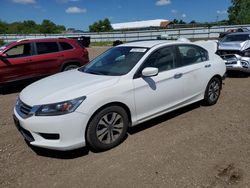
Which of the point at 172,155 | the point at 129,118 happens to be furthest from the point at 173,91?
the point at 172,155

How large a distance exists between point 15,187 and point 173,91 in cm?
296

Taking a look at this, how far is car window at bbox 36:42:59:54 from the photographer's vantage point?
833cm

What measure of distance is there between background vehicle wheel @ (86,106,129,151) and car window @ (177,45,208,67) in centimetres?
167

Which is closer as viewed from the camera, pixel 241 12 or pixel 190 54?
pixel 190 54

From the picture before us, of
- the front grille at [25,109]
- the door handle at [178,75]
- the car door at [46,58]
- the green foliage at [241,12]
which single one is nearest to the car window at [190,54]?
the door handle at [178,75]

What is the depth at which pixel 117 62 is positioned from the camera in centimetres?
462

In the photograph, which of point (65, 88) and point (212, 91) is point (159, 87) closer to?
point (65, 88)

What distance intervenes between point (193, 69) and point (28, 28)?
94866 mm

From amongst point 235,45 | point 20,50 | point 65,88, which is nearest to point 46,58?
point 20,50

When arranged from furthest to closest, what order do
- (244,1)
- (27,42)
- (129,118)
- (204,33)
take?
(244,1) → (204,33) → (27,42) → (129,118)

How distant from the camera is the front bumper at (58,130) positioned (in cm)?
350

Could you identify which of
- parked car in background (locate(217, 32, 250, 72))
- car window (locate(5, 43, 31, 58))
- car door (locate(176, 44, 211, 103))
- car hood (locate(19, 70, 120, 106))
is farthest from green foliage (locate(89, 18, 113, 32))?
car hood (locate(19, 70, 120, 106))

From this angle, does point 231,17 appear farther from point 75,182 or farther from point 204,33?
point 75,182

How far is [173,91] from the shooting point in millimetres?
4730
